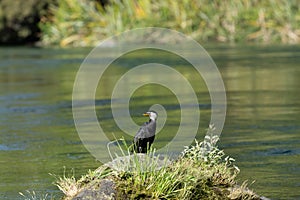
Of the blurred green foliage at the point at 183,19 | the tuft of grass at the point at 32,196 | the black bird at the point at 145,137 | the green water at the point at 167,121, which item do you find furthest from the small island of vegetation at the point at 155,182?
the blurred green foliage at the point at 183,19

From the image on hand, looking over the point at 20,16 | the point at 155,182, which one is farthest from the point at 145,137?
the point at 20,16

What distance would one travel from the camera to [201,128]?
1805 centimetres

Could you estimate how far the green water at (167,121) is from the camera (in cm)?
1346

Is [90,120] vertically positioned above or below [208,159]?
below

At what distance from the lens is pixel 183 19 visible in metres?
47.3

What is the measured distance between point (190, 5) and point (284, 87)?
911 inches

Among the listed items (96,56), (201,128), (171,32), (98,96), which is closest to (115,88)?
(98,96)

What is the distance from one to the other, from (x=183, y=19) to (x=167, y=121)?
92.9 feet

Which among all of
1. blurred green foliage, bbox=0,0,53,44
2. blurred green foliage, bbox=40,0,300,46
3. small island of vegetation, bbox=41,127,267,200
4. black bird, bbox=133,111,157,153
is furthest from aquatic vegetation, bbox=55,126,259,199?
blurred green foliage, bbox=0,0,53,44

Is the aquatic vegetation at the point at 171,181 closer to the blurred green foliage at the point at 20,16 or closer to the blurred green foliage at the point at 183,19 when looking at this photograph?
the blurred green foliage at the point at 183,19

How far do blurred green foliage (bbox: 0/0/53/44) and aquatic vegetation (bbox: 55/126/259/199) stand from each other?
1748 inches

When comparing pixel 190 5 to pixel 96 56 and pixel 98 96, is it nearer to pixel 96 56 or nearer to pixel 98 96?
pixel 96 56

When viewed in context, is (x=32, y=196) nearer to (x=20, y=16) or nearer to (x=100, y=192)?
(x=100, y=192)

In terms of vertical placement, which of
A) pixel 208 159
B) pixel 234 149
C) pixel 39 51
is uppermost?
pixel 208 159
